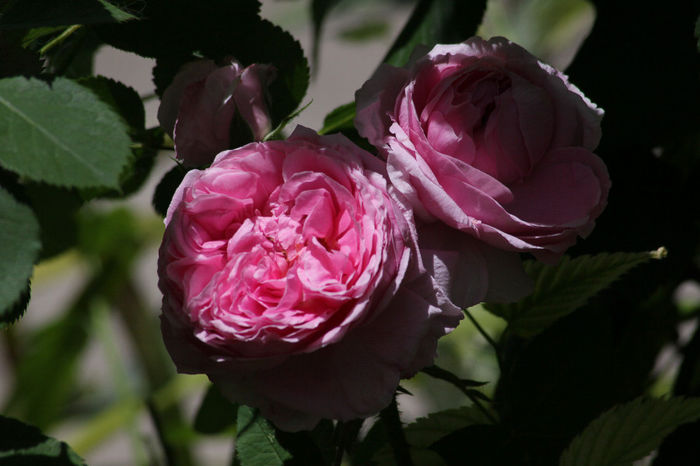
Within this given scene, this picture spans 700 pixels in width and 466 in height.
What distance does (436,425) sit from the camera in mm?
398

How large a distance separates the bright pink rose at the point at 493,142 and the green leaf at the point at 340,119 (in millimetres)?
75

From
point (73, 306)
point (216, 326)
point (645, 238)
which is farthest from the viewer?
Result: point (73, 306)

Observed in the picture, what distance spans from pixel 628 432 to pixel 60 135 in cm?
27

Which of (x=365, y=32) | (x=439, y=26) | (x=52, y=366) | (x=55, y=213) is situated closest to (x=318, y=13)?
(x=439, y=26)

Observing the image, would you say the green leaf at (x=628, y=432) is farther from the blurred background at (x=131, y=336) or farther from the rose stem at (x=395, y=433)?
the blurred background at (x=131, y=336)

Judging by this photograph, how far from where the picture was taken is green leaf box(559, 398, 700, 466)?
357 millimetres

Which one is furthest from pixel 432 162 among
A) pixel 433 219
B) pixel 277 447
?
pixel 277 447

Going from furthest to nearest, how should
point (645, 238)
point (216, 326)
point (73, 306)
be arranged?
point (73, 306)
point (645, 238)
point (216, 326)

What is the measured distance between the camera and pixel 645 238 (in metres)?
0.43

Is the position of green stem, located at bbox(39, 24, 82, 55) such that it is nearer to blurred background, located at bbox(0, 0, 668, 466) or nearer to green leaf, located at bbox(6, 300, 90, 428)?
blurred background, located at bbox(0, 0, 668, 466)

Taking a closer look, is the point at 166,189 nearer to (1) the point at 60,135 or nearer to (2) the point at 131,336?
(1) the point at 60,135

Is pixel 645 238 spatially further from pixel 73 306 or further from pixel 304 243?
pixel 73 306

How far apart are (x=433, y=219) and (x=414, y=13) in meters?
0.21

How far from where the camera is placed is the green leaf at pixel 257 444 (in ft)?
1.12
